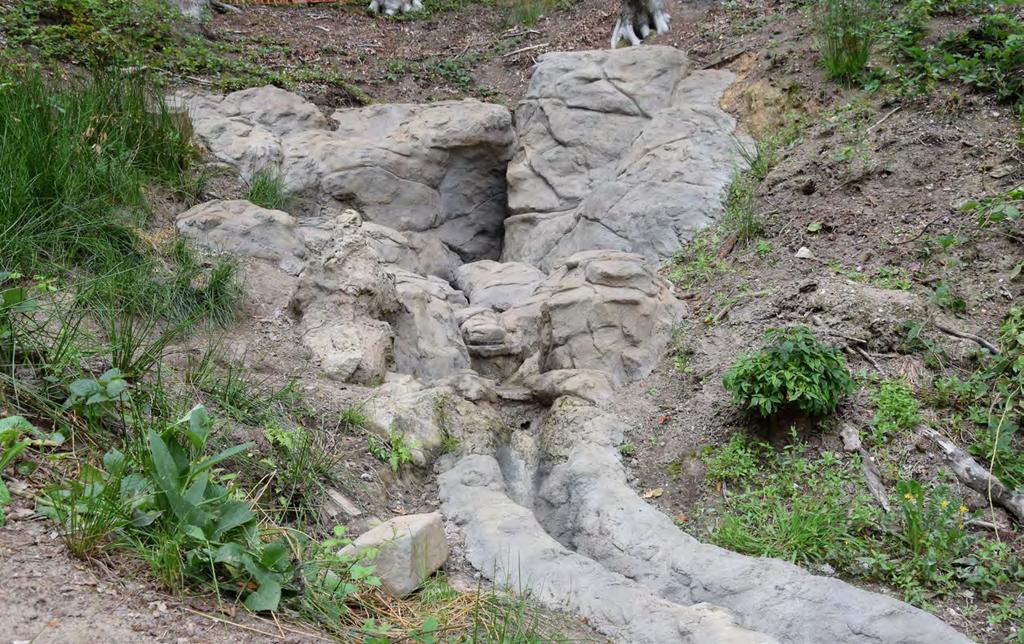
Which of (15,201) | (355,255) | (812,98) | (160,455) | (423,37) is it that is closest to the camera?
(160,455)

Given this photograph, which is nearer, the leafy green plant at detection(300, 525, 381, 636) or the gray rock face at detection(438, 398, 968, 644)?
the leafy green plant at detection(300, 525, 381, 636)

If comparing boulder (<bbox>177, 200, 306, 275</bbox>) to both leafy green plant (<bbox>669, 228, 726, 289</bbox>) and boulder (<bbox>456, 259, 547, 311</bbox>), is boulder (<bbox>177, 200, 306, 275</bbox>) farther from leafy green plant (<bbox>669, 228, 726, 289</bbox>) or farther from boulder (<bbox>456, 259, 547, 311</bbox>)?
leafy green plant (<bbox>669, 228, 726, 289</bbox>)

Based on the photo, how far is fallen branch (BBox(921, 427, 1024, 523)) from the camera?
12.6 feet

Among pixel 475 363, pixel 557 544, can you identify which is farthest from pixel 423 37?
pixel 557 544

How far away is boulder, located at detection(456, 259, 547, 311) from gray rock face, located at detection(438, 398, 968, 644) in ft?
8.21

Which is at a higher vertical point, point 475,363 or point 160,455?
point 160,455

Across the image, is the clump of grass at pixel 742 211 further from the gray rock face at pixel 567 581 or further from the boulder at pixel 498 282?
the gray rock face at pixel 567 581

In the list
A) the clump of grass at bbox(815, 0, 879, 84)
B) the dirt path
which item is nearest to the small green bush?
the dirt path

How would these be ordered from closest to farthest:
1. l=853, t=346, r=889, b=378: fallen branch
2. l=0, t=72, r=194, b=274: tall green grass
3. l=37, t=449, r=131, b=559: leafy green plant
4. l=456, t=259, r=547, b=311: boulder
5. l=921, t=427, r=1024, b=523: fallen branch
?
l=37, t=449, r=131, b=559: leafy green plant
l=921, t=427, r=1024, b=523: fallen branch
l=853, t=346, r=889, b=378: fallen branch
l=0, t=72, r=194, b=274: tall green grass
l=456, t=259, r=547, b=311: boulder

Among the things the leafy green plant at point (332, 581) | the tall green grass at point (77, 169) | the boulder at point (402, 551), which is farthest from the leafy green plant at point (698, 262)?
the leafy green plant at point (332, 581)

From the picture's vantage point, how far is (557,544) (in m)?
3.71

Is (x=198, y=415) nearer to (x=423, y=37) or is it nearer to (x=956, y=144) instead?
(x=956, y=144)

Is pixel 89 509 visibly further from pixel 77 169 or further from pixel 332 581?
pixel 77 169

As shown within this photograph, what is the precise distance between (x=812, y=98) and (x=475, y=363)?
13.1 feet
